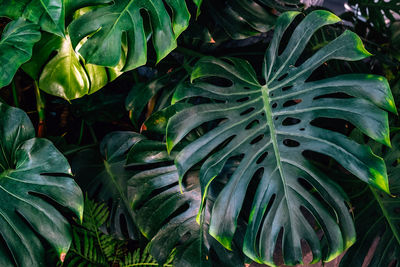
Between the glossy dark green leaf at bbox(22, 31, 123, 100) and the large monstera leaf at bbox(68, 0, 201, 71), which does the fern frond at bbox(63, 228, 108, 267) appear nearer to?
the glossy dark green leaf at bbox(22, 31, 123, 100)

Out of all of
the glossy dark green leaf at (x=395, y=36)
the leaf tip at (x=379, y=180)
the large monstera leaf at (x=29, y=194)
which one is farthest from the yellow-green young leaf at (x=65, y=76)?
the glossy dark green leaf at (x=395, y=36)

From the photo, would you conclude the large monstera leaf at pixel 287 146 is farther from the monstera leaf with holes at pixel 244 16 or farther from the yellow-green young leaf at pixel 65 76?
the yellow-green young leaf at pixel 65 76

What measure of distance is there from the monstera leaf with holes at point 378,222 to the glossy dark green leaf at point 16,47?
945mm

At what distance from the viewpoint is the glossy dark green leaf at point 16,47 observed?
84 cm

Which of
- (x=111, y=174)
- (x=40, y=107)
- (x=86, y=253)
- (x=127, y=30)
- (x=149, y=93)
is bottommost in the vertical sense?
(x=86, y=253)

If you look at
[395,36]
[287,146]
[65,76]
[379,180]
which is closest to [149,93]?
[65,76]

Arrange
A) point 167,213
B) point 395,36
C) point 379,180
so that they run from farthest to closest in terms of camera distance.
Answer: point 395,36
point 167,213
point 379,180

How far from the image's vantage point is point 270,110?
0.89 meters

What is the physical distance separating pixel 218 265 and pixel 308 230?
0.29 m

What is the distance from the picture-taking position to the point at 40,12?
866 mm

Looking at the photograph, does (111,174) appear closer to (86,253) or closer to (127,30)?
(86,253)

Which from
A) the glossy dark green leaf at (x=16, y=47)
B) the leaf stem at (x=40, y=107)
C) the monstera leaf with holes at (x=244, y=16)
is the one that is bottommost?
the leaf stem at (x=40, y=107)

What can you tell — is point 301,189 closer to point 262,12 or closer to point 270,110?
point 270,110

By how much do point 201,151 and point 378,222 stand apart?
55cm
